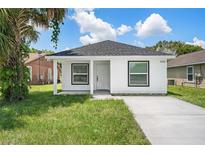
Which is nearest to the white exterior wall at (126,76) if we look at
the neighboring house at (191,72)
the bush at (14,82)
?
the bush at (14,82)

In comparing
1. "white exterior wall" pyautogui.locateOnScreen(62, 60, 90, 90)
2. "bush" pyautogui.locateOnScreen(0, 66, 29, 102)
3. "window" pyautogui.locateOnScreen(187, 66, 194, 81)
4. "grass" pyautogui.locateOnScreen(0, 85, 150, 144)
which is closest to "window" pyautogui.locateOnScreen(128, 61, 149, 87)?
"white exterior wall" pyautogui.locateOnScreen(62, 60, 90, 90)

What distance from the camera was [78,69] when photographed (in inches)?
766

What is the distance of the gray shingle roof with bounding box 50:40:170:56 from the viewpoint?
17.6 meters

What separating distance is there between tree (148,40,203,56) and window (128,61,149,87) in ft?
125

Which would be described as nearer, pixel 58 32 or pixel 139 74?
pixel 58 32

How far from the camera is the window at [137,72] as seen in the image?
17742mm

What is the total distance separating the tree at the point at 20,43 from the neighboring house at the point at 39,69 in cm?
1736

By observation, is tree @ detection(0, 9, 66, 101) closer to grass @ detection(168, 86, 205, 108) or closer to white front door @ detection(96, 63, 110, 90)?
white front door @ detection(96, 63, 110, 90)

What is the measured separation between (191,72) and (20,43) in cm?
1819

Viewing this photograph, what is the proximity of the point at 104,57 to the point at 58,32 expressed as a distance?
3.87m

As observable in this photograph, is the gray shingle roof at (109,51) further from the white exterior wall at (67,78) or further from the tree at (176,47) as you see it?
the tree at (176,47)

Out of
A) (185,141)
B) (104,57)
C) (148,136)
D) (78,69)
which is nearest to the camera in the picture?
(185,141)

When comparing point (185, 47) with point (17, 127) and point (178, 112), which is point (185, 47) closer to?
point (178, 112)
